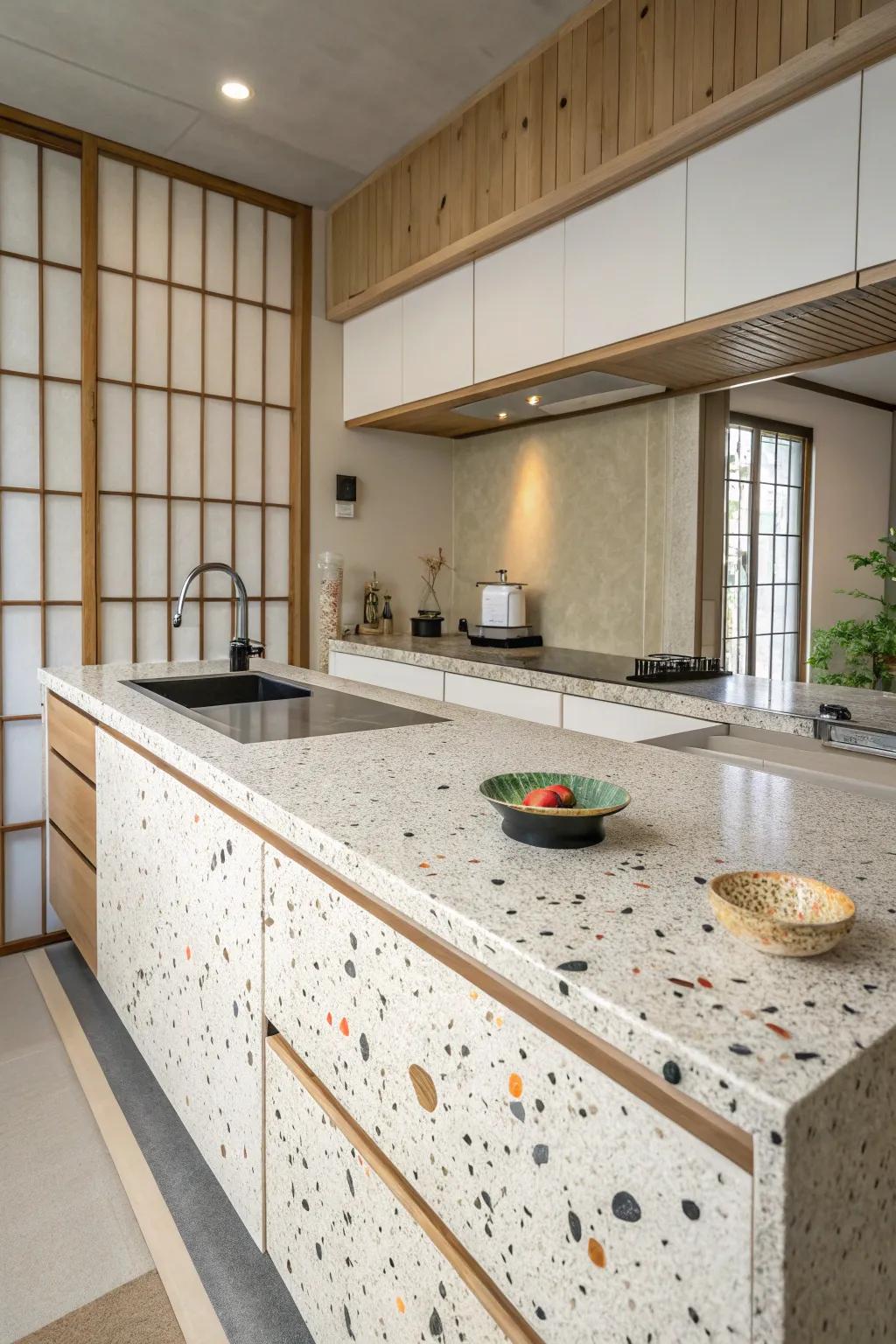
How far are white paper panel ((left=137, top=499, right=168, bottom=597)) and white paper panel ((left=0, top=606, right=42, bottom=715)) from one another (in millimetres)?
419

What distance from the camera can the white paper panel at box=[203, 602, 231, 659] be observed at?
11.4 feet

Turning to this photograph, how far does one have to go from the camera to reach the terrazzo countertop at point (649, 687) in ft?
6.76

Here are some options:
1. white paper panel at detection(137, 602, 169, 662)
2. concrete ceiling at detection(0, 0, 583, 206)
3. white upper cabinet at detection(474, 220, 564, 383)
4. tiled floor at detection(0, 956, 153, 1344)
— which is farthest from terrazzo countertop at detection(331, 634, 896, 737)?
concrete ceiling at detection(0, 0, 583, 206)

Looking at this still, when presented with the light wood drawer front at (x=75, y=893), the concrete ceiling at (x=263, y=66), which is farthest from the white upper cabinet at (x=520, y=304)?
the light wood drawer front at (x=75, y=893)

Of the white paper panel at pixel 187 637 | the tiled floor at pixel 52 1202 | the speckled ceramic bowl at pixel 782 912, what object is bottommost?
the tiled floor at pixel 52 1202

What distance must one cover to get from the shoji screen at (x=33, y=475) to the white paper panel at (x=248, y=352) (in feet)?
2.09

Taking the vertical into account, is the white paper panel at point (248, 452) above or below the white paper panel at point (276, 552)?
above

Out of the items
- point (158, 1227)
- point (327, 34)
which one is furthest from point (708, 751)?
point (327, 34)

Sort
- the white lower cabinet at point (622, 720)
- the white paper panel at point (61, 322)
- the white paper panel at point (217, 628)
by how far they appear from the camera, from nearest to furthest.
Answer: the white lower cabinet at point (622, 720), the white paper panel at point (61, 322), the white paper panel at point (217, 628)

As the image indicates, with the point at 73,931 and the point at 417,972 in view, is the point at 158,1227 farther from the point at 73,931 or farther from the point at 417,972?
the point at 417,972

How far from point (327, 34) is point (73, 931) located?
8.75 feet

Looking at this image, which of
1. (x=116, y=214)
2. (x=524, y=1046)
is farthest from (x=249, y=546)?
(x=524, y=1046)

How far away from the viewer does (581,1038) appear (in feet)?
2.17

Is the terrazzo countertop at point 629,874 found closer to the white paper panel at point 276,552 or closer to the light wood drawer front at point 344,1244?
the light wood drawer front at point 344,1244
